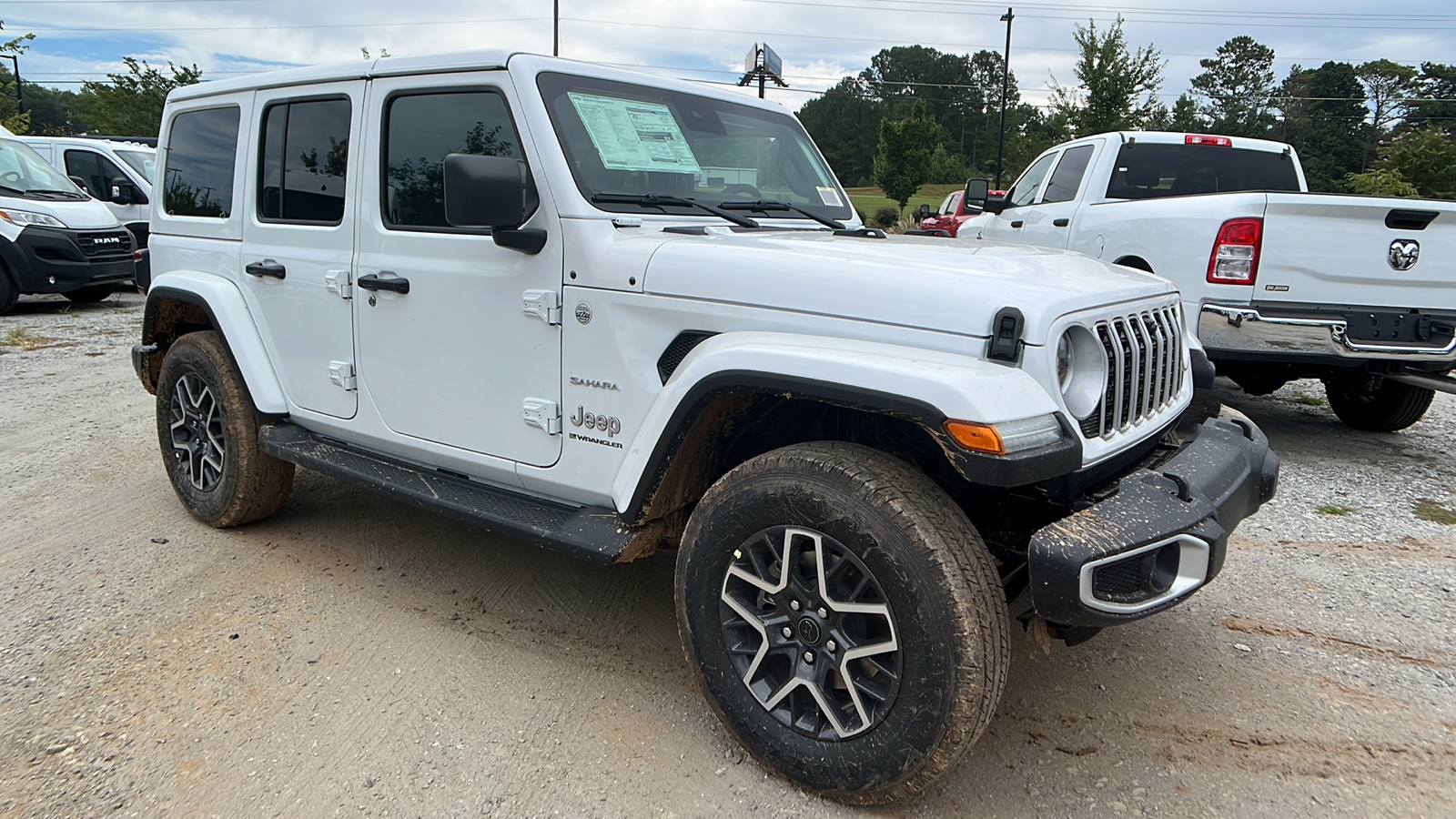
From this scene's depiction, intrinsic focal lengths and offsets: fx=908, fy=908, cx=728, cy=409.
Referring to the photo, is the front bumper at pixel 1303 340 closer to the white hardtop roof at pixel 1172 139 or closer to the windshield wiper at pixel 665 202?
the white hardtop roof at pixel 1172 139

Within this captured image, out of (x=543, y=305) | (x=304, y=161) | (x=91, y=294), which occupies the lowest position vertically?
(x=91, y=294)

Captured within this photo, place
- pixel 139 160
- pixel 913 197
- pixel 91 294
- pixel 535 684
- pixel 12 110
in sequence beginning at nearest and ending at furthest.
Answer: pixel 535 684
pixel 91 294
pixel 139 160
pixel 12 110
pixel 913 197

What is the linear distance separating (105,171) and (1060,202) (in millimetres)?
14023

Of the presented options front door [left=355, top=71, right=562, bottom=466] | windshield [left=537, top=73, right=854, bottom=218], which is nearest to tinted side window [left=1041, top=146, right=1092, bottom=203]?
windshield [left=537, top=73, right=854, bottom=218]

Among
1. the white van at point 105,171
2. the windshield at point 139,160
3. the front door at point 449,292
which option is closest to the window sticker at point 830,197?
the front door at point 449,292

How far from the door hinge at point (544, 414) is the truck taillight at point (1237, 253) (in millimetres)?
4276

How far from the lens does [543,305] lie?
287 centimetres

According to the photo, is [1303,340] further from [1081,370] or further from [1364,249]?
[1081,370]

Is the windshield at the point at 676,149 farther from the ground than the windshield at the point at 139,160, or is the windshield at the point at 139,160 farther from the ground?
the windshield at the point at 139,160

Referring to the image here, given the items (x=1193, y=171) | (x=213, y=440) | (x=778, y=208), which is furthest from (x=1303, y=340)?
(x=213, y=440)

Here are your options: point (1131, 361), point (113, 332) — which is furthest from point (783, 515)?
point (113, 332)

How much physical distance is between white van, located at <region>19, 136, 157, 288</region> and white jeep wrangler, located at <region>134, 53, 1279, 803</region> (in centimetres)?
1186

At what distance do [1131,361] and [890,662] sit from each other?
1.08 metres

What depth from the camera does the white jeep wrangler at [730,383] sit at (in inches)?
85.0
